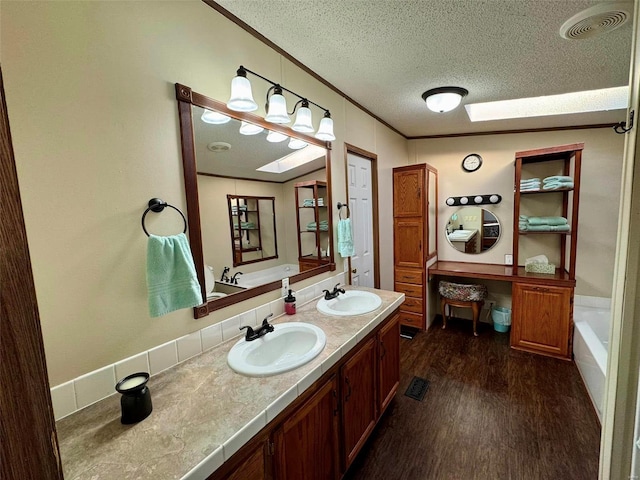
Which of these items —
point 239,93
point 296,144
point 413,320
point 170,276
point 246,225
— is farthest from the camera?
point 413,320

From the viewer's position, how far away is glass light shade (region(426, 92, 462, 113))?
2277mm

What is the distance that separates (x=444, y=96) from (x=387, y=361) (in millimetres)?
2161

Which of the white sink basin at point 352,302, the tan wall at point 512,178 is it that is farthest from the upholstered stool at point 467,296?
the white sink basin at point 352,302

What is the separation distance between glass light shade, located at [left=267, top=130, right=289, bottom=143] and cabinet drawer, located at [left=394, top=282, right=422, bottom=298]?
8.01ft

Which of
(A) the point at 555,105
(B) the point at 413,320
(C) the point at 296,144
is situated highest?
(A) the point at 555,105

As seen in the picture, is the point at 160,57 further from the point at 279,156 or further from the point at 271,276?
the point at 271,276

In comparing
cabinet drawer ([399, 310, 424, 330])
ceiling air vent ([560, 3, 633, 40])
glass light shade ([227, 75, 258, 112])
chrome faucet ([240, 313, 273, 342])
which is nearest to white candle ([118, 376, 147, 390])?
chrome faucet ([240, 313, 273, 342])

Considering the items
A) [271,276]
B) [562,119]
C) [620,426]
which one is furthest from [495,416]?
[562,119]

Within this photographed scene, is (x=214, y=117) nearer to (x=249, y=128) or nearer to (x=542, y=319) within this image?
(x=249, y=128)

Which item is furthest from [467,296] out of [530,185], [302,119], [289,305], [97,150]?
[97,150]

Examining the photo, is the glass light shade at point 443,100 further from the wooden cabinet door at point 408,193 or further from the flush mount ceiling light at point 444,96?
the wooden cabinet door at point 408,193

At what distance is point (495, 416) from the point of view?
203cm

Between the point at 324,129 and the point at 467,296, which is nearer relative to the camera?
the point at 324,129

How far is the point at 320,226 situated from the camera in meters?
2.17
